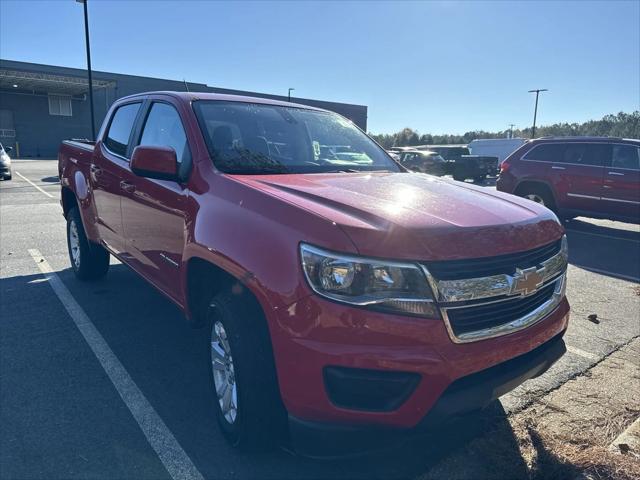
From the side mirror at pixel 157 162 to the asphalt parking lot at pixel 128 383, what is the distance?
1.13m

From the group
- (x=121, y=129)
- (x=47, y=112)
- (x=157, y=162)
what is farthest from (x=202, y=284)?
(x=47, y=112)

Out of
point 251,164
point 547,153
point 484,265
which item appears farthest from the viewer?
point 547,153

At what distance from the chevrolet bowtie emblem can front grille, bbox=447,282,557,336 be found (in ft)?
0.14

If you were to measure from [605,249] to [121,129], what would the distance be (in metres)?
7.66

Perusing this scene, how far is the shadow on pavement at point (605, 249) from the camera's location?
22.3 ft

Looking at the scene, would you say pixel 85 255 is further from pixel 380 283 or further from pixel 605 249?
pixel 605 249

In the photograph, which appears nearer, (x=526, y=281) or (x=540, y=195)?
(x=526, y=281)

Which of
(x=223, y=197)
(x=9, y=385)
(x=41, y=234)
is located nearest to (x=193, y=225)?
(x=223, y=197)

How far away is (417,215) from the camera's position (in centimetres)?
220

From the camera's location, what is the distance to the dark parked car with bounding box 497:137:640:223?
906cm

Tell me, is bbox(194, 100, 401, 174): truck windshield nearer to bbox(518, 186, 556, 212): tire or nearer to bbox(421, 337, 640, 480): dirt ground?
bbox(421, 337, 640, 480): dirt ground

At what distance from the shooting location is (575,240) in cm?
886

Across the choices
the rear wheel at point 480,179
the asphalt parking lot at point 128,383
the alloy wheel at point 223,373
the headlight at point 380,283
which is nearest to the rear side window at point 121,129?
the asphalt parking lot at point 128,383

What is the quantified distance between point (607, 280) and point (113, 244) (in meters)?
5.82
